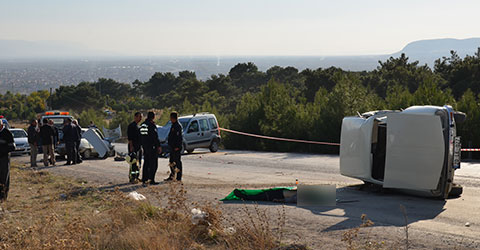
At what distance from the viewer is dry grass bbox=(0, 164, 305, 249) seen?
26.2ft

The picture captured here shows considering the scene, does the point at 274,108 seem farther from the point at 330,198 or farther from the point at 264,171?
the point at 330,198

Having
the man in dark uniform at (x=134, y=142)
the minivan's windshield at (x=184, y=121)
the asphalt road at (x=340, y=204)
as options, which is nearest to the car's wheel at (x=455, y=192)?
the asphalt road at (x=340, y=204)

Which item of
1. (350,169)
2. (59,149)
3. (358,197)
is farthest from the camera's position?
(59,149)

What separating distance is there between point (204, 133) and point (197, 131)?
0.42m

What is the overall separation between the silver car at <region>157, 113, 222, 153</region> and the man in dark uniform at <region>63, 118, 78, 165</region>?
4.83 m

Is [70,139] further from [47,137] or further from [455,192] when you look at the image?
[455,192]

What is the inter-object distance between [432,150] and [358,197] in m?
1.90

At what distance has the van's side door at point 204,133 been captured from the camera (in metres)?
27.4

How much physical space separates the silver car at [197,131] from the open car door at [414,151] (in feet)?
51.3

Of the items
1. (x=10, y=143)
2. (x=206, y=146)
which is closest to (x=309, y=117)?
(x=206, y=146)

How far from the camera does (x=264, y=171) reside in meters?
18.3

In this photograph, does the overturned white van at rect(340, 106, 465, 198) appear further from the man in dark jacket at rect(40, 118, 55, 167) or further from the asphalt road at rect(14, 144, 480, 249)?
the man in dark jacket at rect(40, 118, 55, 167)

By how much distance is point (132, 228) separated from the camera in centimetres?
913

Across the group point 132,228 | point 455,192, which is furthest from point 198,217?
point 455,192
